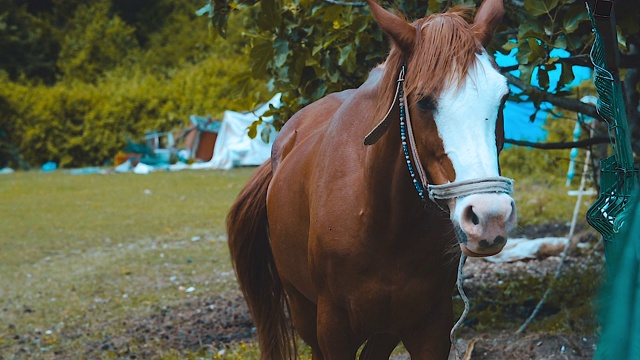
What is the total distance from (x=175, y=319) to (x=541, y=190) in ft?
30.3

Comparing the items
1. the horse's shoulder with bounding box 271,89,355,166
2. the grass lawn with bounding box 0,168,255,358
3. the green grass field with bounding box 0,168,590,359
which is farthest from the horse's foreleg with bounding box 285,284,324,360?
the grass lawn with bounding box 0,168,255,358

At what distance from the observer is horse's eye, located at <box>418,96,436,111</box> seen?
2553 mm

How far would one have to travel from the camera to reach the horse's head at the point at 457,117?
7.72 feet

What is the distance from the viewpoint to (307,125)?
4266 mm

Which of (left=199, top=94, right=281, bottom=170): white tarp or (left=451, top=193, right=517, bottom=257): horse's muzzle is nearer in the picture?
(left=451, top=193, right=517, bottom=257): horse's muzzle

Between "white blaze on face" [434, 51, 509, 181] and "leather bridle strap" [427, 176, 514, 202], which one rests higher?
"white blaze on face" [434, 51, 509, 181]

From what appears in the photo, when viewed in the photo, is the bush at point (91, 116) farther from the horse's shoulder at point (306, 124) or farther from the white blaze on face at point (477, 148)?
the white blaze on face at point (477, 148)

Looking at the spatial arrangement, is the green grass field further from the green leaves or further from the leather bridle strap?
the leather bridle strap

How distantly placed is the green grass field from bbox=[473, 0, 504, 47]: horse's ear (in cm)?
319

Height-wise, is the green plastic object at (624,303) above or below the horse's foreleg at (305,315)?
above

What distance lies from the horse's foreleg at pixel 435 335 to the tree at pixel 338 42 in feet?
4.43

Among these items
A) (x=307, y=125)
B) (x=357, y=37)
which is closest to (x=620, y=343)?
(x=307, y=125)

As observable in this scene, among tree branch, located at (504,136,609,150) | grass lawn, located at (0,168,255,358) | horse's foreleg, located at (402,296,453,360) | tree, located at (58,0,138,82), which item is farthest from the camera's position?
tree, located at (58,0,138,82)

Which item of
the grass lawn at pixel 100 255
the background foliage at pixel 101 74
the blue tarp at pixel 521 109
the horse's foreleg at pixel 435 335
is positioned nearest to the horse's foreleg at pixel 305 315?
the horse's foreleg at pixel 435 335
